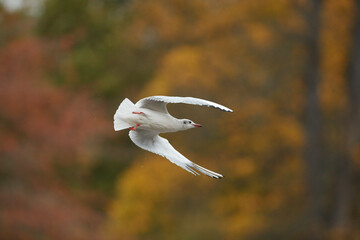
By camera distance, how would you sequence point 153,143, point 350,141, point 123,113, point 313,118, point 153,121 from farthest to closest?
point 313,118, point 350,141, point 153,143, point 123,113, point 153,121

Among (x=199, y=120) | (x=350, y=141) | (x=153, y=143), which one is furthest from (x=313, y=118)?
(x=153, y=143)

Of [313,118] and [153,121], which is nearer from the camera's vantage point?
[153,121]

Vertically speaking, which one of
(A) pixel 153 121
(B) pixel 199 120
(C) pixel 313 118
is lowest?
(A) pixel 153 121

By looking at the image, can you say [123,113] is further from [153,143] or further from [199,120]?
[199,120]

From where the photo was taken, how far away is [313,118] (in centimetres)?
1370

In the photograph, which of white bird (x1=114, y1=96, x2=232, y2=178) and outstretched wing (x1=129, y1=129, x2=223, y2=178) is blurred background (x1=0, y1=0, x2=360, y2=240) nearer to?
outstretched wing (x1=129, y1=129, x2=223, y2=178)

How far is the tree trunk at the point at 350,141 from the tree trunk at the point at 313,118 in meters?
0.40

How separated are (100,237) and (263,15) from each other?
19.6 ft

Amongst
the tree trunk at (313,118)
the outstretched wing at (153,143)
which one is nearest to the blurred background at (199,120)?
the tree trunk at (313,118)

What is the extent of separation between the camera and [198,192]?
14344 millimetres

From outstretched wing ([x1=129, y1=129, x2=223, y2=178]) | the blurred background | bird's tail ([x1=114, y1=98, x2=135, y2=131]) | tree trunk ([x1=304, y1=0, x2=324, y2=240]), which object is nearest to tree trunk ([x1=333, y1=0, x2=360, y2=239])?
the blurred background

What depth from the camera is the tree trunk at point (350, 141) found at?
1361 centimetres

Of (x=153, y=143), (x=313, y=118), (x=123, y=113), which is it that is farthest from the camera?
(x=313, y=118)

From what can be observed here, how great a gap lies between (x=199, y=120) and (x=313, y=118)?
2.38 metres
